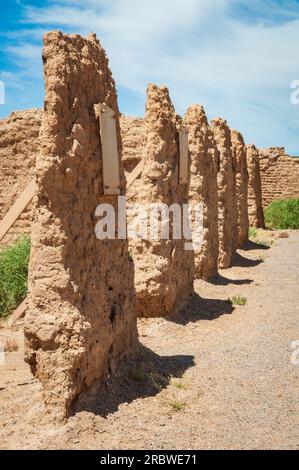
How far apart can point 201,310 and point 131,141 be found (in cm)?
376

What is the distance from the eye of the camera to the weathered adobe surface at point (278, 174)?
2422 centimetres

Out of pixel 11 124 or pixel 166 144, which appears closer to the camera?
pixel 166 144

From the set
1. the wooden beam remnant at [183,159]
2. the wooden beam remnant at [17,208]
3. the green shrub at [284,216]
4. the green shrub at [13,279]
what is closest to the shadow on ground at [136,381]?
the wooden beam remnant at [17,208]

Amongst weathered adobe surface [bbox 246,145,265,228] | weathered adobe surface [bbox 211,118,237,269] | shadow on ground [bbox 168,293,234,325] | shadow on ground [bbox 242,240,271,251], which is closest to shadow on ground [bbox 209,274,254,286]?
weathered adobe surface [bbox 211,118,237,269]

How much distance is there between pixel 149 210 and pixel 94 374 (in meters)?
3.03

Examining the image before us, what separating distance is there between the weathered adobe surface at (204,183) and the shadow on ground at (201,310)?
119 centimetres

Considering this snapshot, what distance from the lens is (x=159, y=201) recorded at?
22.0 ft

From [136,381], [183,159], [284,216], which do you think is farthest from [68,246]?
[284,216]

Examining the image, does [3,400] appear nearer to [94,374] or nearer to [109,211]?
[94,374]

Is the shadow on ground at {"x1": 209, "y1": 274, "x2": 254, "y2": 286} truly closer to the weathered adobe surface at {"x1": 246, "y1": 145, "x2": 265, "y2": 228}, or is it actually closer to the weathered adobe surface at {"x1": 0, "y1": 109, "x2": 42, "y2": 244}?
the weathered adobe surface at {"x1": 0, "y1": 109, "x2": 42, "y2": 244}

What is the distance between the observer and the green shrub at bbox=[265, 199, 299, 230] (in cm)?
2178

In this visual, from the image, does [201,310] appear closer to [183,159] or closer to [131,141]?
[183,159]

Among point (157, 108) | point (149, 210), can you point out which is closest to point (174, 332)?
point (149, 210)
